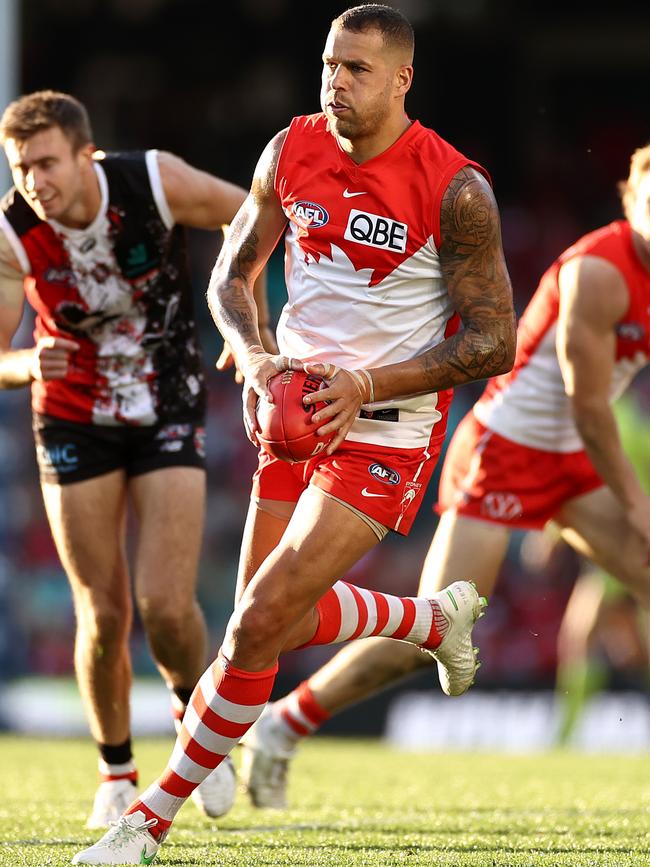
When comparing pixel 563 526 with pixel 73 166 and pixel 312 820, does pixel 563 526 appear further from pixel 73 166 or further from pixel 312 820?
pixel 73 166

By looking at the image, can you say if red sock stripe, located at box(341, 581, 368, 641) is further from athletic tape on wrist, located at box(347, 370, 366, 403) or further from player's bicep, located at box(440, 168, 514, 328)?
player's bicep, located at box(440, 168, 514, 328)

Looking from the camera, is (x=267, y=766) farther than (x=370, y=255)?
Yes

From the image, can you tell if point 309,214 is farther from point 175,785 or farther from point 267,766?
point 267,766

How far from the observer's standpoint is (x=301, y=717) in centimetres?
612

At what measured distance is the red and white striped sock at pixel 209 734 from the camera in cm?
419

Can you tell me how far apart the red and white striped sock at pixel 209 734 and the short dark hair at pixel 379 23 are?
1.91m

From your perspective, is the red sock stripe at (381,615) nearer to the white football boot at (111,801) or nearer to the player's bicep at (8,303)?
the white football boot at (111,801)

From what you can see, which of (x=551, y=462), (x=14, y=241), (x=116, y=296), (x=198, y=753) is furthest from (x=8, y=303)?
(x=551, y=462)

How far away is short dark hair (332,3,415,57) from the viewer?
4.27m

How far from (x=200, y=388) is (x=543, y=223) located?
12271 mm

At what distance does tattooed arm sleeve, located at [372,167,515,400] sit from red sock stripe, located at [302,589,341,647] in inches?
31.0

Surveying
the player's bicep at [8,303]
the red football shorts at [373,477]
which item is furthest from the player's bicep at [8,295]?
the red football shorts at [373,477]

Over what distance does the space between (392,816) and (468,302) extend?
2.37 m

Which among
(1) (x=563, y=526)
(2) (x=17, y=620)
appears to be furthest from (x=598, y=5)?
(1) (x=563, y=526)
